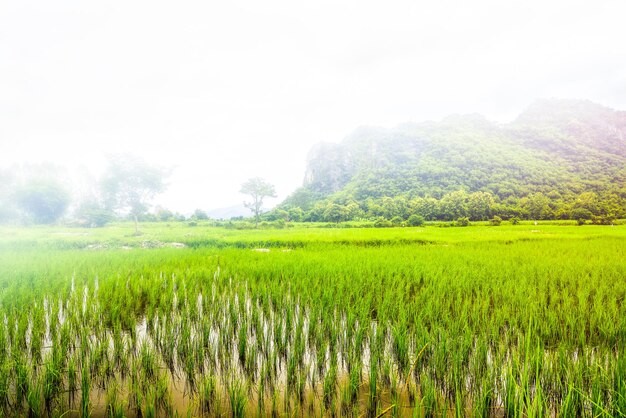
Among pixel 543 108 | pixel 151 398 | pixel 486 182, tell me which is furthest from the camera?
pixel 543 108

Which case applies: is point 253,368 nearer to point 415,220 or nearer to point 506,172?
point 415,220

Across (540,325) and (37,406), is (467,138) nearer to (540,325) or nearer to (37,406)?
(540,325)

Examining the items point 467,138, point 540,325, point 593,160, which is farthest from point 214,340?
point 467,138

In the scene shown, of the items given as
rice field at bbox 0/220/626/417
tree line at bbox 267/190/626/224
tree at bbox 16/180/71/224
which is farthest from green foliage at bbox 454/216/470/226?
tree at bbox 16/180/71/224

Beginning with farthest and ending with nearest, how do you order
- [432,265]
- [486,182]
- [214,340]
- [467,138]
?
[467,138] → [486,182] → [432,265] → [214,340]

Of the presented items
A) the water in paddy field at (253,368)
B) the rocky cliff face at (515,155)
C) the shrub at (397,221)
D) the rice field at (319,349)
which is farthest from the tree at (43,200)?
the rocky cliff face at (515,155)

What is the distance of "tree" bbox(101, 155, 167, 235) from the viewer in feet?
79.7

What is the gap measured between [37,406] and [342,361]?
7.20 ft

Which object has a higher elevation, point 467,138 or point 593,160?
point 467,138

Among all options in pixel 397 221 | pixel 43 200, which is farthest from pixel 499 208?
pixel 43 200

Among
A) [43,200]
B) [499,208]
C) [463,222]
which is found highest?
[43,200]

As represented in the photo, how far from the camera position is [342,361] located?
2.35m

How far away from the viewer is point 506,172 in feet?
98.0

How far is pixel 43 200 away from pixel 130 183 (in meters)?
11.3
